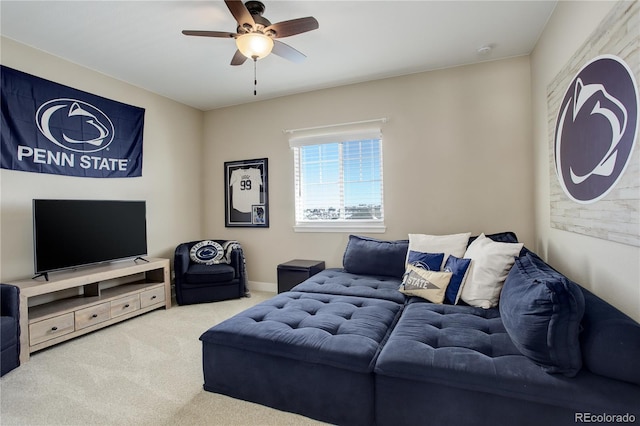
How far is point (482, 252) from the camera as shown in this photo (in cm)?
242

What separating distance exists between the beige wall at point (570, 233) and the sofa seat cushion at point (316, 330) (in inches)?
47.3

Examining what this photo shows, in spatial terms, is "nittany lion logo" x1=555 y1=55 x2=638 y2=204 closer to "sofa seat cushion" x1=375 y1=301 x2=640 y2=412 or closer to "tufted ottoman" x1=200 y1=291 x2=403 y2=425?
"sofa seat cushion" x1=375 y1=301 x2=640 y2=412

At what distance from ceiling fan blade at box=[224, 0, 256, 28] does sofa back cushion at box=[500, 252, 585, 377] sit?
7.49 feet

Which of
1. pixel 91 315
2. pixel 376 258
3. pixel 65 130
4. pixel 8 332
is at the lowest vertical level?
pixel 91 315

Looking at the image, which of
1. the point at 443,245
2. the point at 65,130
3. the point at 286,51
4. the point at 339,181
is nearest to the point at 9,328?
the point at 65,130

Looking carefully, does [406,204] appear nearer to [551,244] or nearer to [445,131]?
[445,131]

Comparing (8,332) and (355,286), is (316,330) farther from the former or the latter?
(8,332)

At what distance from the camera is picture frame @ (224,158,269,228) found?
173 inches

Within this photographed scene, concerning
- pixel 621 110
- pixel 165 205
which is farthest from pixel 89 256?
pixel 621 110

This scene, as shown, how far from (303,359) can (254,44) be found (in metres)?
2.14

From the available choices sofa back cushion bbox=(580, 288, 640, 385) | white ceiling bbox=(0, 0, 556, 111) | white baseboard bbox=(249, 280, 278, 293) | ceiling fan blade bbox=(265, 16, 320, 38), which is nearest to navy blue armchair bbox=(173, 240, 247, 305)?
white baseboard bbox=(249, 280, 278, 293)

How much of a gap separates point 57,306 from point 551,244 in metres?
4.36

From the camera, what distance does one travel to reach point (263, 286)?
4.43m

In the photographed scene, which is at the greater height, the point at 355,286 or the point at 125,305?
the point at 355,286
